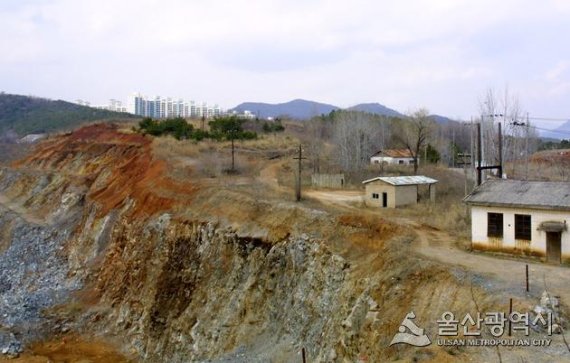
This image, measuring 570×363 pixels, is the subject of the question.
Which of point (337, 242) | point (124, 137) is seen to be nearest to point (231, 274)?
point (337, 242)

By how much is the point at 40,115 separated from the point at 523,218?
133m

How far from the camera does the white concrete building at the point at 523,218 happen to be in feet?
63.0

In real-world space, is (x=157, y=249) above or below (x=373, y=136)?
below

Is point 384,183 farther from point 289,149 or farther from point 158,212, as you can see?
point 289,149

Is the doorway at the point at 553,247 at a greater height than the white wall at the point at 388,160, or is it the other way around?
the white wall at the point at 388,160

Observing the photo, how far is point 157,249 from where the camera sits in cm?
2988

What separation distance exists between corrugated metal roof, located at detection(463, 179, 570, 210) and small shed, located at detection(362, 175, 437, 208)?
8004mm

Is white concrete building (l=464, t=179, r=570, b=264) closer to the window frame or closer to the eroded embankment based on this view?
Result: the window frame

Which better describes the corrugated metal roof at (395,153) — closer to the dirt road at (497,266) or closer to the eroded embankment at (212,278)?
the eroded embankment at (212,278)

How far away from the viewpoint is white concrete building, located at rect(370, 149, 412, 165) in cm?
5597

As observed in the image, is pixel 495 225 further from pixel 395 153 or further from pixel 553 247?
pixel 395 153

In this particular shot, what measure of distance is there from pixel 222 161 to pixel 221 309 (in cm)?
2159

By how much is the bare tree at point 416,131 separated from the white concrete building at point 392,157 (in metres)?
0.91

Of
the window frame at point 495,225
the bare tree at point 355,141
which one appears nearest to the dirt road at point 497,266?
the window frame at point 495,225
